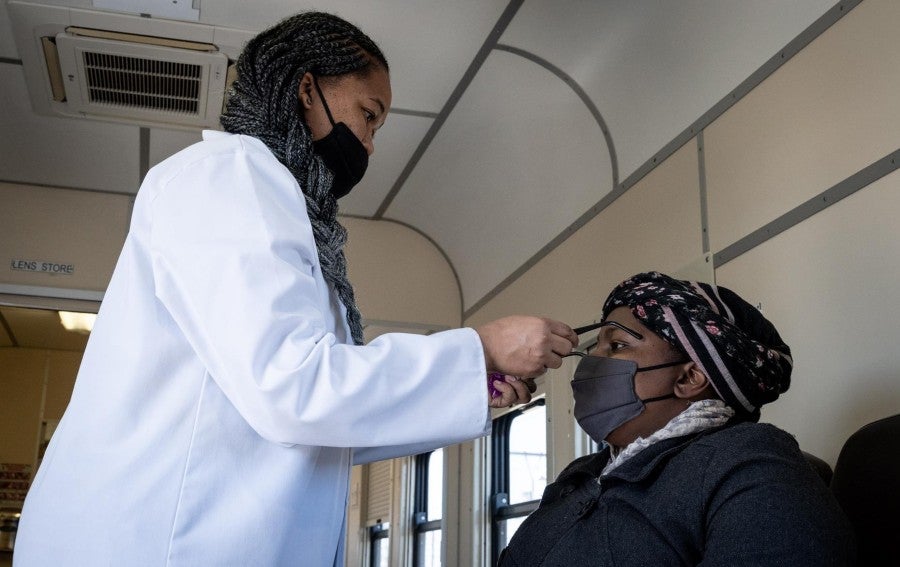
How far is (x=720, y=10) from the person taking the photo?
8.87 ft

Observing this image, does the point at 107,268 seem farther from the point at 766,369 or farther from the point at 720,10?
the point at 766,369

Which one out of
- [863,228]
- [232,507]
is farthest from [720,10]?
[232,507]

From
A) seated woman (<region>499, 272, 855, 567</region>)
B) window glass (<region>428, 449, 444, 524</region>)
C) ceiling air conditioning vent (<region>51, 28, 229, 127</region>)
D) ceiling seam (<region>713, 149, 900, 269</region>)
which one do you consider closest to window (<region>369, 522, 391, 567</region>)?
window glass (<region>428, 449, 444, 524</region>)

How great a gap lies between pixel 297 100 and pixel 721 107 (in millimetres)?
1592

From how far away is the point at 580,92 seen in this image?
352 centimetres

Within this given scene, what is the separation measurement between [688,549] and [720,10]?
1.74m

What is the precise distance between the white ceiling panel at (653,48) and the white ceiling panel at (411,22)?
16cm

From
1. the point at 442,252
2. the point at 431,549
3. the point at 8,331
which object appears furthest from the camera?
the point at 8,331

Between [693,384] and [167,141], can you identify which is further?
[167,141]

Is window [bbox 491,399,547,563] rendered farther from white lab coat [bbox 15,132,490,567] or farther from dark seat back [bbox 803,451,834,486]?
white lab coat [bbox 15,132,490,567]

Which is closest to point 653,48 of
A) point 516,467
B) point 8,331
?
point 516,467

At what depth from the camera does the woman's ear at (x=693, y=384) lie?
1892mm

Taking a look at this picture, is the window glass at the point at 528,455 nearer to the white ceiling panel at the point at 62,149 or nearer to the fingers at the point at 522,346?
the white ceiling panel at the point at 62,149

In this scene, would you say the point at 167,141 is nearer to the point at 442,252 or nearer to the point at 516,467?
the point at 442,252
